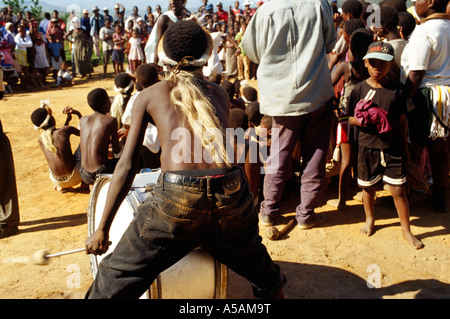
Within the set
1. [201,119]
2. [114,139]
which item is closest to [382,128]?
[201,119]

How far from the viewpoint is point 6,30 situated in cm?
1419

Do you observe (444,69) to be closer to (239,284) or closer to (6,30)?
(239,284)

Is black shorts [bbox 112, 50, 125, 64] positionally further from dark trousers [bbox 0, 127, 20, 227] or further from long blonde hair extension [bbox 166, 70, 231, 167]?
long blonde hair extension [bbox 166, 70, 231, 167]

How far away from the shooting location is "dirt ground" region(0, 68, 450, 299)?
3.47 meters

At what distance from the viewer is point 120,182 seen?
2.35m

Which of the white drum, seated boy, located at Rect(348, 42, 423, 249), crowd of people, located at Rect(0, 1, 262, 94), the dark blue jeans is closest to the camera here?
the dark blue jeans

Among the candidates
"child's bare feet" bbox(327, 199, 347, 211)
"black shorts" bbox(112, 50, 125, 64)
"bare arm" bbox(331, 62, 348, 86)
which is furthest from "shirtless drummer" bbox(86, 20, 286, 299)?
"black shorts" bbox(112, 50, 125, 64)

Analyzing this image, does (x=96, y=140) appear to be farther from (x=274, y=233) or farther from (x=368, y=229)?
(x=368, y=229)

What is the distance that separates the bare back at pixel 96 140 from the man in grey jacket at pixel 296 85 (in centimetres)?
188

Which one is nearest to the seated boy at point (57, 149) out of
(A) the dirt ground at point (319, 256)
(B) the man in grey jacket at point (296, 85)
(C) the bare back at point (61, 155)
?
(C) the bare back at point (61, 155)

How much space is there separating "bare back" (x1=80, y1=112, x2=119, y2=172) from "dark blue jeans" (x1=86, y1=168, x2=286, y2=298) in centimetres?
287

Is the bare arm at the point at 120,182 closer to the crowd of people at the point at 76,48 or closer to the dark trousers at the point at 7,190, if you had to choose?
the dark trousers at the point at 7,190

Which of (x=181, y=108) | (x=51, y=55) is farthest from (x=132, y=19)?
(x=181, y=108)

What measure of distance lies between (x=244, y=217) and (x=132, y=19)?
16975 millimetres
